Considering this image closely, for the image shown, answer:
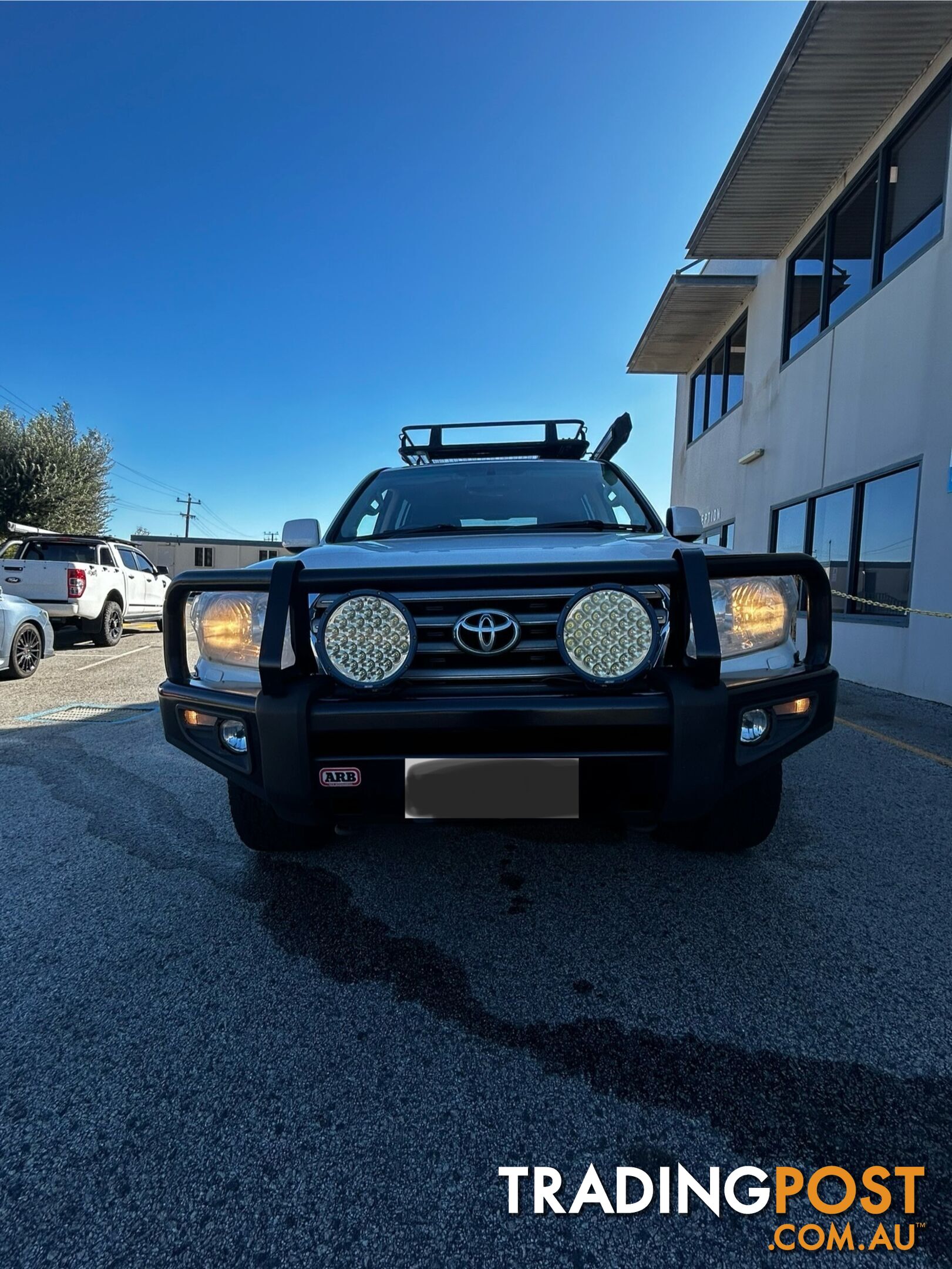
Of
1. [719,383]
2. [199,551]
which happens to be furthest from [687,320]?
[199,551]

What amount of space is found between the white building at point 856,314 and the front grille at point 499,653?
222 inches

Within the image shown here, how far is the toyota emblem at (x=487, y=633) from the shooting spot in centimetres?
172

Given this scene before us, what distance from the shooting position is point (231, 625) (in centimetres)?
191

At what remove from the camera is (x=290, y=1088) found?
1.36m

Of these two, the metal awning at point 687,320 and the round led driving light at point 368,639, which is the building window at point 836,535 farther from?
the round led driving light at point 368,639

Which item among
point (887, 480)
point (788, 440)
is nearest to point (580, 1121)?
point (887, 480)

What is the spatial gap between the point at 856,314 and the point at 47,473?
77.2 feet

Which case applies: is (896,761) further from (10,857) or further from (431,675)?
(10,857)

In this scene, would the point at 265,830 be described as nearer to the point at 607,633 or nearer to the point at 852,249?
the point at 607,633

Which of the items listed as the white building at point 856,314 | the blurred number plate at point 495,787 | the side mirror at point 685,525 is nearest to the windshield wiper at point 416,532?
the side mirror at point 685,525

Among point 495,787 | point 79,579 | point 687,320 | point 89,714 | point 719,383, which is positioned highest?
point 687,320

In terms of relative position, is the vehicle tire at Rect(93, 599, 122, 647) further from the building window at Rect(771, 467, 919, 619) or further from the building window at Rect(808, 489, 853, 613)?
the building window at Rect(808, 489, 853, 613)

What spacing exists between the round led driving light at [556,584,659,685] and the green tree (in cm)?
2477

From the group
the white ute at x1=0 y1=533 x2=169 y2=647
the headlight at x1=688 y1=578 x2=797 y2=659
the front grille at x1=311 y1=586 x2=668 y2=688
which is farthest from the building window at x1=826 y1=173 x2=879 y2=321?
the white ute at x1=0 y1=533 x2=169 y2=647
